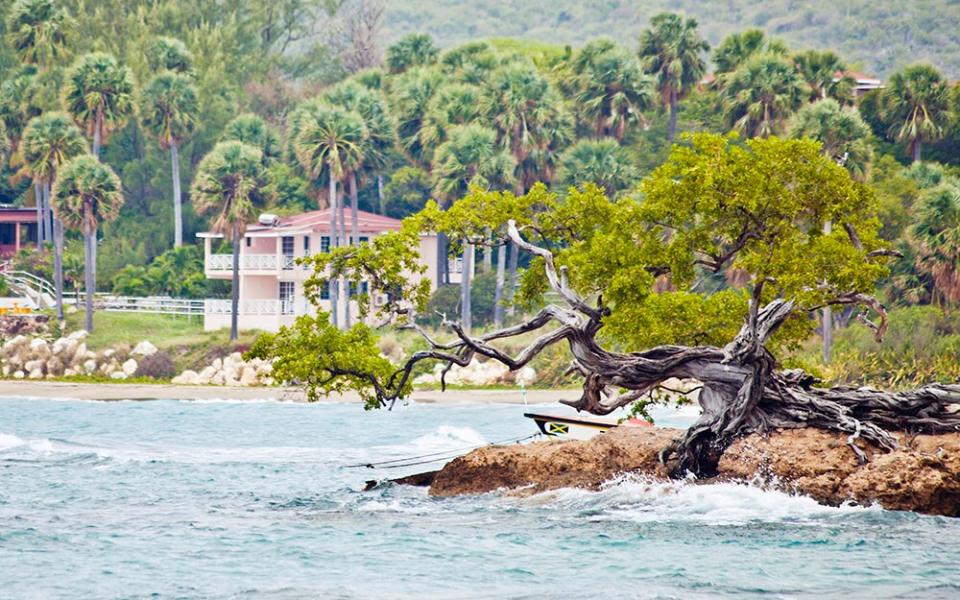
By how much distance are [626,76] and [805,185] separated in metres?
53.1

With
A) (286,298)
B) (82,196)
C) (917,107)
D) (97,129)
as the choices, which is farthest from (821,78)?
(97,129)

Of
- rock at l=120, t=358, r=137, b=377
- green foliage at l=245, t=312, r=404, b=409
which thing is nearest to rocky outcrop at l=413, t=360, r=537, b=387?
rock at l=120, t=358, r=137, b=377

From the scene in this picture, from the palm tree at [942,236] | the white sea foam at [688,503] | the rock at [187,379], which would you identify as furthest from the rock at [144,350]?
the white sea foam at [688,503]

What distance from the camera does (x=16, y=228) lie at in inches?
3551

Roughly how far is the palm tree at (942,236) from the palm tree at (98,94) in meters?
41.3

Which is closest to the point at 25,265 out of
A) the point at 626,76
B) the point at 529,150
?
the point at 529,150

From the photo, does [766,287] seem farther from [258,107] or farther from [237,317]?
[258,107]

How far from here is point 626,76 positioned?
8006 centimetres

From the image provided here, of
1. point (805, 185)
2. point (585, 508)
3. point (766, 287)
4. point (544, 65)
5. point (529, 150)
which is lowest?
point (585, 508)

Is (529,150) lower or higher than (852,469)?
higher

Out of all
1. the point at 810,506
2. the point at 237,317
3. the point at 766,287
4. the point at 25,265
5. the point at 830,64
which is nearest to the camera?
the point at 810,506

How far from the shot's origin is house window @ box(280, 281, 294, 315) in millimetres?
73938

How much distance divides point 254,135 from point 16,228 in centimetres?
1493

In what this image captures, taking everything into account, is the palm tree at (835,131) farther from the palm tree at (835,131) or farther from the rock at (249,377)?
the rock at (249,377)
